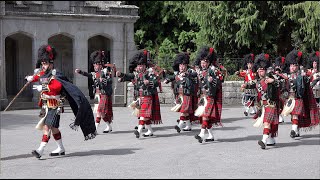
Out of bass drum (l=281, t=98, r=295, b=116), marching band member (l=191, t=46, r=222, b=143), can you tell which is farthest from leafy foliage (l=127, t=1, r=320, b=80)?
marching band member (l=191, t=46, r=222, b=143)

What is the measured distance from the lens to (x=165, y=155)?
1155 centimetres

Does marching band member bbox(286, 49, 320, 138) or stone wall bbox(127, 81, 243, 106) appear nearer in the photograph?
marching band member bbox(286, 49, 320, 138)

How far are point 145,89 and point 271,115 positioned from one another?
3429 millimetres

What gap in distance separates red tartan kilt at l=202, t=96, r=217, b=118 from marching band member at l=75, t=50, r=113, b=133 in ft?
10.4

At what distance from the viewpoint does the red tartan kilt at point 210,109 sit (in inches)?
522

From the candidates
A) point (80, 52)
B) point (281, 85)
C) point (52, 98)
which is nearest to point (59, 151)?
point (52, 98)

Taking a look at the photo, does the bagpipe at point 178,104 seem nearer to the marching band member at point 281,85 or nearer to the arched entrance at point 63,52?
the marching band member at point 281,85

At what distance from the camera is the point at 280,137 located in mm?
14258

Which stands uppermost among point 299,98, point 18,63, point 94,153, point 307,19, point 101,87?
point 307,19

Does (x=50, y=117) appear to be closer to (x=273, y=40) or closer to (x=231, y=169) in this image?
(x=231, y=169)

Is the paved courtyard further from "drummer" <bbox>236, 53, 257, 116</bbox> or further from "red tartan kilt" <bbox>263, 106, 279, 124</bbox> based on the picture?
"drummer" <bbox>236, 53, 257, 116</bbox>

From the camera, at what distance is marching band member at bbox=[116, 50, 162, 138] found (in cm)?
1439

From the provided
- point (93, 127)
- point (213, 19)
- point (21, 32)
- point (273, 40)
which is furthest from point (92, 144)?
point (273, 40)

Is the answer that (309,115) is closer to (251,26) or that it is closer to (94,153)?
(94,153)
